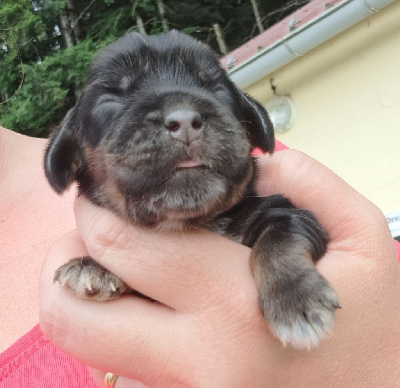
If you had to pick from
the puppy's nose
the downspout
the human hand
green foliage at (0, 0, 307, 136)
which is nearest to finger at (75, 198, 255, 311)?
the human hand

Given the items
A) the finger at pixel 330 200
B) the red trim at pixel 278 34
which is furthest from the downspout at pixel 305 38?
the finger at pixel 330 200

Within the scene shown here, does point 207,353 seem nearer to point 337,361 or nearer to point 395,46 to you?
point 337,361

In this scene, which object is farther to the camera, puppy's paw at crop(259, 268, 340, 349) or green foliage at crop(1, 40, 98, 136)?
green foliage at crop(1, 40, 98, 136)

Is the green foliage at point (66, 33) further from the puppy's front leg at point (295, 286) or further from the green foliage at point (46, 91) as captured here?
the puppy's front leg at point (295, 286)

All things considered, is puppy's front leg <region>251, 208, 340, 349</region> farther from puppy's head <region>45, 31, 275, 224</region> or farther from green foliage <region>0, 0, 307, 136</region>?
green foliage <region>0, 0, 307, 136</region>

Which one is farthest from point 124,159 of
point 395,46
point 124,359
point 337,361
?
point 395,46

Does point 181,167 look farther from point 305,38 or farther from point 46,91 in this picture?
point 46,91
